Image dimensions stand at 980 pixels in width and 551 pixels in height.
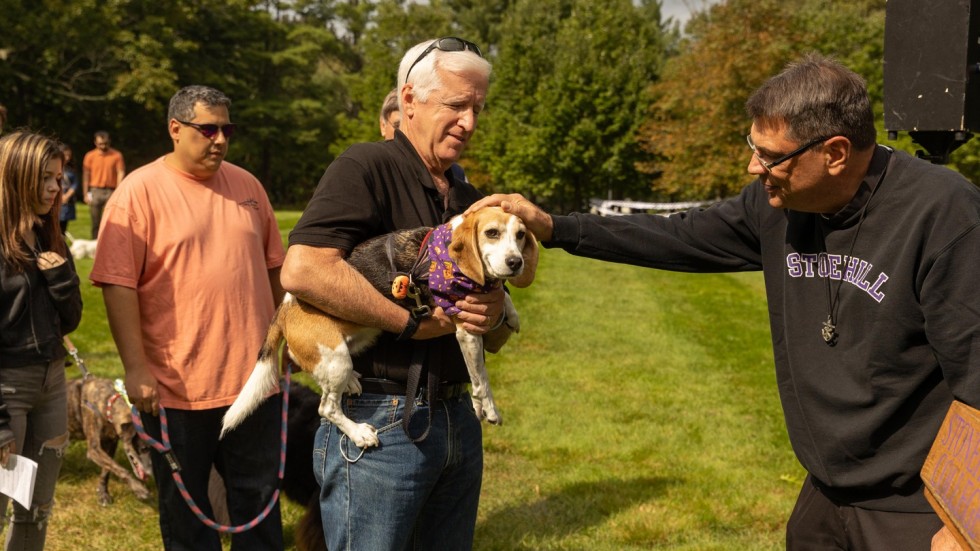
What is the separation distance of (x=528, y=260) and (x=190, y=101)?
2.02 m

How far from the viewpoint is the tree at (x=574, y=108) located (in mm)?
37000

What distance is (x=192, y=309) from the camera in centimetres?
383

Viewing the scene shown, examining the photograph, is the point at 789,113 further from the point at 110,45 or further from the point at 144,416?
the point at 110,45

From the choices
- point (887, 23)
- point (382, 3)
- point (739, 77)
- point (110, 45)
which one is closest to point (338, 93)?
point (382, 3)

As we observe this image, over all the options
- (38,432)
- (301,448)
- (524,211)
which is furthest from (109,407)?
(524,211)

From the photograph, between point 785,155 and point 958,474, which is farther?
point 785,155

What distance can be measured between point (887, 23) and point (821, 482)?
11.0 feet

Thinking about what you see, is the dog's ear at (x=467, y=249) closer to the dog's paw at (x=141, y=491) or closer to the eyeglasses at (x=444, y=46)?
the eyeglasses at (x=444, y=46)

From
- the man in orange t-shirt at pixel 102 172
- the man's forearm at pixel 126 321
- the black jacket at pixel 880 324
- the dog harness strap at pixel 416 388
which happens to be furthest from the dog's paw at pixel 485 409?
the man in orange t-shirt at pixel 102 172

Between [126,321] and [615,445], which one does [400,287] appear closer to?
[126,321]

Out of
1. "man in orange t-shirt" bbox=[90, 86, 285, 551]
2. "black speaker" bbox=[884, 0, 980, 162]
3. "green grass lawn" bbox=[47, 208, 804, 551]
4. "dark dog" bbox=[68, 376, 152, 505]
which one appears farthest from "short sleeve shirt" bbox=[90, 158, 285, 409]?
"black speaker" bbox=[884, 0, 980, 162]

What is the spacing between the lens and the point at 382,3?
48.8 metres

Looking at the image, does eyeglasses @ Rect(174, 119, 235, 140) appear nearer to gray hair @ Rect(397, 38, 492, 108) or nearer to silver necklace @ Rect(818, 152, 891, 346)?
gray hair @ Rect(397, 38, 492, 108)

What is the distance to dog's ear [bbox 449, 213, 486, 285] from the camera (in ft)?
8.43
